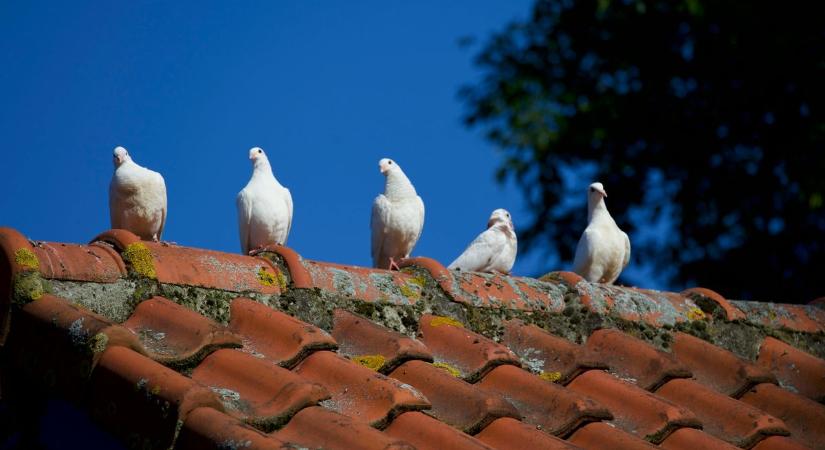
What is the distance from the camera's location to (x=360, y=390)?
141 inches

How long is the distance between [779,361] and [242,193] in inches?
125

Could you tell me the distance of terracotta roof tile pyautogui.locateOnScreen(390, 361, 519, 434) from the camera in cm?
370

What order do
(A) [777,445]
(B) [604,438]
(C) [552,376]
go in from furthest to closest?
1. (C) [552,376]
2. (A) [777,445]
3. (B) [604,438]

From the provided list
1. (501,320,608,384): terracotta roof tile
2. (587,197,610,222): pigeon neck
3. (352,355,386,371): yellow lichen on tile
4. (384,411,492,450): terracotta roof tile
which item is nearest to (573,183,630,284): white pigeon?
(587,197,610,222): pigeon neck

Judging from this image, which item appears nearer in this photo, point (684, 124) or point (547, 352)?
point (547, 352)

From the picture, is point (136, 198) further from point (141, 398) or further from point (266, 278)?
point (141, 398)

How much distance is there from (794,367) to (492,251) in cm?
275

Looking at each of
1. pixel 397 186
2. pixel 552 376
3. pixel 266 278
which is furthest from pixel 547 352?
pixel 397 186

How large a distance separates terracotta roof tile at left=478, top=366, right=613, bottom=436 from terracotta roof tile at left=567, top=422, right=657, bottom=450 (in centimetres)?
3

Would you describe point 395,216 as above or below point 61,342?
above

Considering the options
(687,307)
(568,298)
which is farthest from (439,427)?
(687,307)

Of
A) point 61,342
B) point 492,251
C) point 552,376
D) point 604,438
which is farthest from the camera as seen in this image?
point 492,251

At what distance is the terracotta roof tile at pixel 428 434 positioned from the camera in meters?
3.36

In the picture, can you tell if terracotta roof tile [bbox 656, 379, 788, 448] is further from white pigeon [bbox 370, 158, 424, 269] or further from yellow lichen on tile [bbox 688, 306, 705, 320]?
white pigeon [bbox 370, 158, 424, 269]
